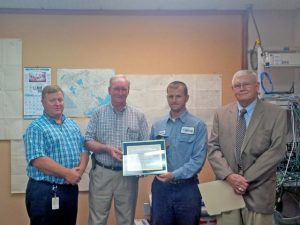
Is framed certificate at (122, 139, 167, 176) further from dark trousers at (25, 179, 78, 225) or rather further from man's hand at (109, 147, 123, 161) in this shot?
dark trousers at (25, 179, 78, 225)

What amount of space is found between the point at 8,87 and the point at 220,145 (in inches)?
93.1

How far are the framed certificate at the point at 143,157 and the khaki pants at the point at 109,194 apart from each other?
20 centimetres

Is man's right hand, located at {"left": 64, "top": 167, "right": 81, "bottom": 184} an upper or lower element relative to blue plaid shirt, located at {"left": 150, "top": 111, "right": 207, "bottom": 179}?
lower

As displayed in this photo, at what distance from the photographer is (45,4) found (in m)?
3.56

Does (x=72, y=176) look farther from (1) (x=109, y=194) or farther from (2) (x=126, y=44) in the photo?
(2) (x=126, y=44)

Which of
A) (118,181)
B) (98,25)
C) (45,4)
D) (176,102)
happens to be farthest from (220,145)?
(45,4)

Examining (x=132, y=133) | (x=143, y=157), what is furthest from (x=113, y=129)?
(x=143, y=157)

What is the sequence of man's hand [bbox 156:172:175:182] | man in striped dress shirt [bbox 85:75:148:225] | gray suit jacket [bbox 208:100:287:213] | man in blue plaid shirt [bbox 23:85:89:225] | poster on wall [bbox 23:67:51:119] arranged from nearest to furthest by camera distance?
gray suit jacket [bbox 208:100:287:213], man in blue plaid shirt [bbox 23:85:89:225], man's hand [bbox 156:172:175:182], man in striped dress shirt [bbox 85:75:148:225], poster on wall [bbox 23:67:51:119]

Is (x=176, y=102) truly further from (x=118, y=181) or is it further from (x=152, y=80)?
(x=152, y=80)

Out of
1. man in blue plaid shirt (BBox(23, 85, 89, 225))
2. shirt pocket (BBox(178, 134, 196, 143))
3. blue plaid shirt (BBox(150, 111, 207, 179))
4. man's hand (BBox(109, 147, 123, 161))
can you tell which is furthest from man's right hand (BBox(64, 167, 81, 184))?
shirt pocket (BBox(178, 134, 196, 143))

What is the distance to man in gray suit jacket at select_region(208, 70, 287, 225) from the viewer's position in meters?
2.40

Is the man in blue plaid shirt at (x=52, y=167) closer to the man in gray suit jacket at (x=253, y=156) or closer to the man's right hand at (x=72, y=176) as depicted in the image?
the man's right hand at (x=72, y=176)

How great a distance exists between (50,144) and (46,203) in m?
Result: 0.43

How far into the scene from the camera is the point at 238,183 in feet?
7.92
